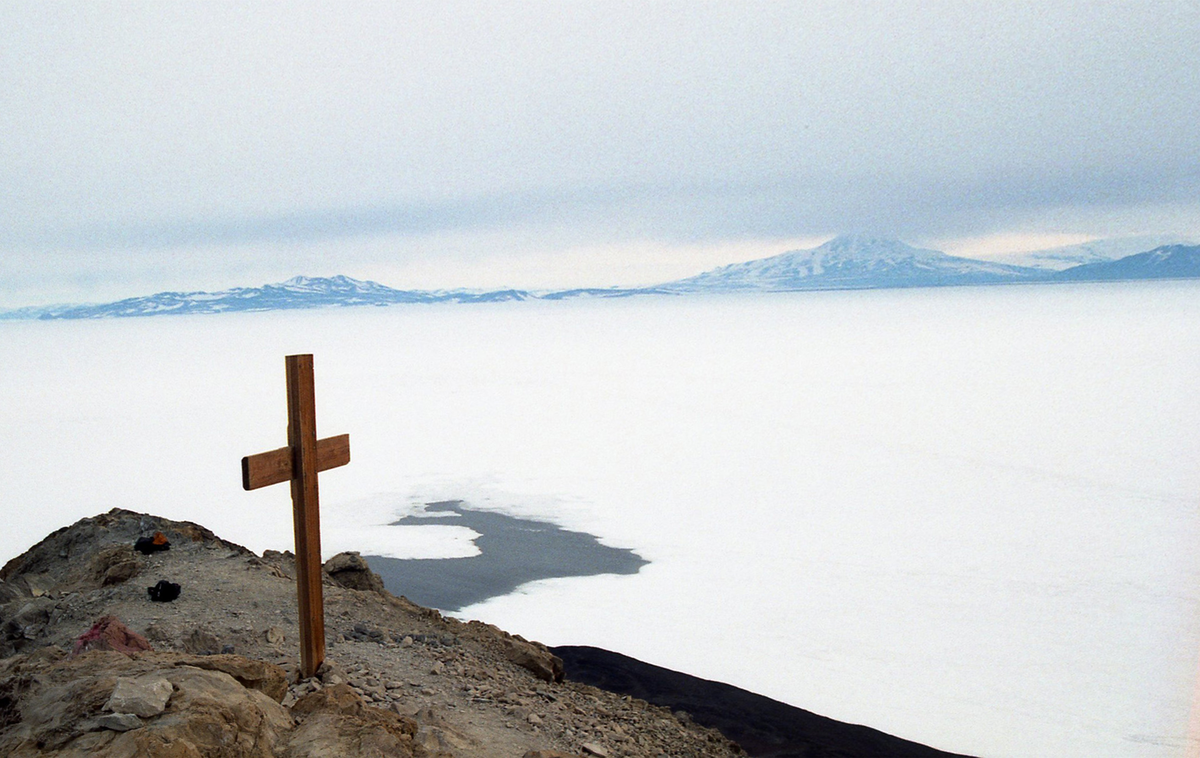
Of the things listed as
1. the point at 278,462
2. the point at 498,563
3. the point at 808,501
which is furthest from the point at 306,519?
the point at 808,501

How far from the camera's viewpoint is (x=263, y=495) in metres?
16.8

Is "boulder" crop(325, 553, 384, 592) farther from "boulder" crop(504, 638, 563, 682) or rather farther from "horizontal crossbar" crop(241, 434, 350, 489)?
"horizontal crossbar" crop(241, 434, 350, 489)

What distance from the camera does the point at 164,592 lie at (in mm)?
5797

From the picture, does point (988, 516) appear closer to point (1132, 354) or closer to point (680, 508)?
point (680, 508)

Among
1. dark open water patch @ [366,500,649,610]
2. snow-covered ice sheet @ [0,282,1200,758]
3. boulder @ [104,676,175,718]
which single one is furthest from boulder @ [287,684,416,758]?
dark open water patch @ [366,500,649,610]

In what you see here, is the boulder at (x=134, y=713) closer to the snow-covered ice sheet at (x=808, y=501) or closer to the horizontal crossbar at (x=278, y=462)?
the horizontal crossbar at (x=278, y=462)

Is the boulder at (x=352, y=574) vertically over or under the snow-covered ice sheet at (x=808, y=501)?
over

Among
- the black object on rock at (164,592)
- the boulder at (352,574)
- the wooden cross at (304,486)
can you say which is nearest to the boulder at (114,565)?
the black object on rock at (164,592)

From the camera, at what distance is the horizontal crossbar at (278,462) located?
4.55 meters

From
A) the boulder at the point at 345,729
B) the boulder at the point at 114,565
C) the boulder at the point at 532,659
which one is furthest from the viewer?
the boulder at the point at 114,565

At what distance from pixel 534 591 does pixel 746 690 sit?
3.08 meters

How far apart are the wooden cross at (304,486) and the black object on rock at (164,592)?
139 cm

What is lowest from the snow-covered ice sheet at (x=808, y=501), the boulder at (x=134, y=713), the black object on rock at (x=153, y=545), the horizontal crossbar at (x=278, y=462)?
the snow-covered ice sheet at (x=808, y=501)

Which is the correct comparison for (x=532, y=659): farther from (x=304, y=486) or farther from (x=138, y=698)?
(x=138, y=698)
